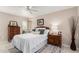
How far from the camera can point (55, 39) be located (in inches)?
66.7

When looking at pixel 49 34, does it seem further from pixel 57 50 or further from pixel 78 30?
pixel 78 30

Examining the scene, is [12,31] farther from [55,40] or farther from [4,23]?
[55,40]

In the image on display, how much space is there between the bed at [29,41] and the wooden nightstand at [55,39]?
91mm

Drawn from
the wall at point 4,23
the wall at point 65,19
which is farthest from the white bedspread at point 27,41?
the wall at point 65,19

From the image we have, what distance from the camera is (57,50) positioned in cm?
165

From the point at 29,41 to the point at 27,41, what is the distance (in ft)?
0.13

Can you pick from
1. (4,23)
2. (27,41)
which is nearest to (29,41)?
(27,41)

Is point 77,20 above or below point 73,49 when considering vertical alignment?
above

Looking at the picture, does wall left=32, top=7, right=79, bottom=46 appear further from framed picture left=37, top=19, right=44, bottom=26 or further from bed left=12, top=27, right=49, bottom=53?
bed left=12, top=27, right=49, bottom=53
